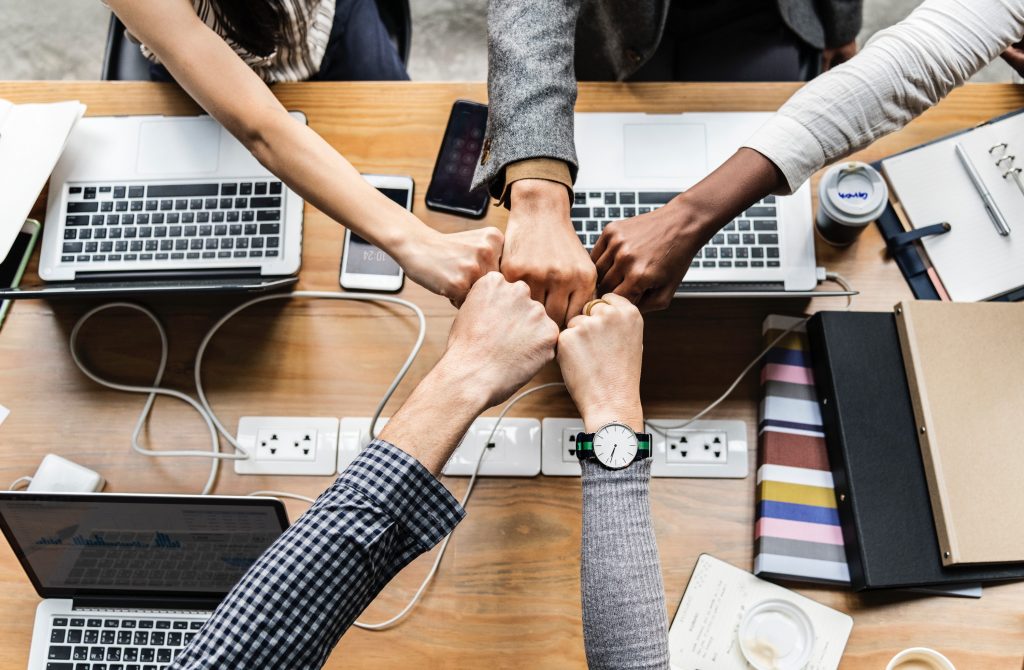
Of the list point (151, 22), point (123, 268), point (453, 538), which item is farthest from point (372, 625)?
point (151, 22)

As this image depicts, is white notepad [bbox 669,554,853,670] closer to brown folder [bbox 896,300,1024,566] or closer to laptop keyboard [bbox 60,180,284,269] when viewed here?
brown folder [bbox 896,300,1024,566]

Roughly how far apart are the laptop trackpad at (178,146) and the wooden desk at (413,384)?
0.06 m

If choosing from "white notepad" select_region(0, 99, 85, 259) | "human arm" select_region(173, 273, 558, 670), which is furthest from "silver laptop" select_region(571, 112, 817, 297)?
"white notepad" select_region(0, 99, 85, 259)

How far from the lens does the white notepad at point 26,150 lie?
3.21ft

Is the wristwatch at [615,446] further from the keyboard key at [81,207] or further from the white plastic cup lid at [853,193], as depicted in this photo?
the keyboard key at [81,207]

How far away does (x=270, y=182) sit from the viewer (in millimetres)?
1010

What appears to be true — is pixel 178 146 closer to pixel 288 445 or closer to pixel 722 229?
pixel 288 445

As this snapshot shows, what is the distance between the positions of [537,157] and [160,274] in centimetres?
53

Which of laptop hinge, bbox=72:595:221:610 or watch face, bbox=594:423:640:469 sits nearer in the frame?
watch face, bbox=594:423:640:469

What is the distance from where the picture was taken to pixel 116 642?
92cm

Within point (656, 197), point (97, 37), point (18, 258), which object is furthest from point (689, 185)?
point (97, 37)

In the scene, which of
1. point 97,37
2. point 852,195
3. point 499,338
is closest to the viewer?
point 499,338

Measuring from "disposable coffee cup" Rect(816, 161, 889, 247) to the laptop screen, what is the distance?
30.1 inches

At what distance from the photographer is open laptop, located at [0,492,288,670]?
0.82 m
